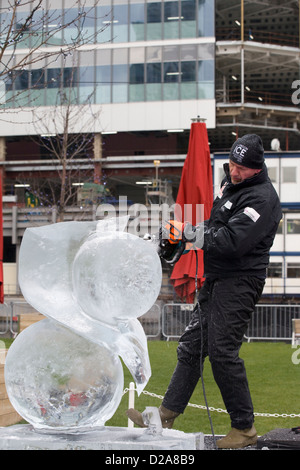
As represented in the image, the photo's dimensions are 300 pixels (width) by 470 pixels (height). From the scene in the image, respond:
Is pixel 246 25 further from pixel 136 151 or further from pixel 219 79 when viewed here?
pixel 136 151

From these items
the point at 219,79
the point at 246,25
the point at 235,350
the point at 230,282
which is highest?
the point at 246,25

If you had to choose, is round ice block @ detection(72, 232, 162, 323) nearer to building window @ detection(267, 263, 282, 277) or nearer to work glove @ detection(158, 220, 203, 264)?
work glove @ detection(158, 220, 203, 264)

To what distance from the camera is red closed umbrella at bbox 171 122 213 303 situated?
32.2 feet

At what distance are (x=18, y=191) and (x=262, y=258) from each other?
38.4 meters

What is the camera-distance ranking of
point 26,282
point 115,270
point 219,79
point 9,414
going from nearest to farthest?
point 115,270, point 26,282, point 9,414, point 219,79

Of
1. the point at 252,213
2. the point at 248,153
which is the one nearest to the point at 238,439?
the point at 252,213

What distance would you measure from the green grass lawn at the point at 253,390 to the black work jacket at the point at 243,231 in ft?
7.11

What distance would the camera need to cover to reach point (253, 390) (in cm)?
762

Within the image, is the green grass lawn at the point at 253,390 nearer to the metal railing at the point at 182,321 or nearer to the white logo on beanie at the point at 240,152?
the white logo on beanie at the point at 240,152

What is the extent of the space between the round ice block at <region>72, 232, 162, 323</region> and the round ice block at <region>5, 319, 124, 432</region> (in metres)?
0.22

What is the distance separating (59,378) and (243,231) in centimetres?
129

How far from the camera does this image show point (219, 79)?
42375 mm

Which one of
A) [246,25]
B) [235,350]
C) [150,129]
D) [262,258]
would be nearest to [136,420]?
[235,350]

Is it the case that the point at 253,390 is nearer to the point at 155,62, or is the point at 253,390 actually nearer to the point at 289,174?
the point at 289,174
